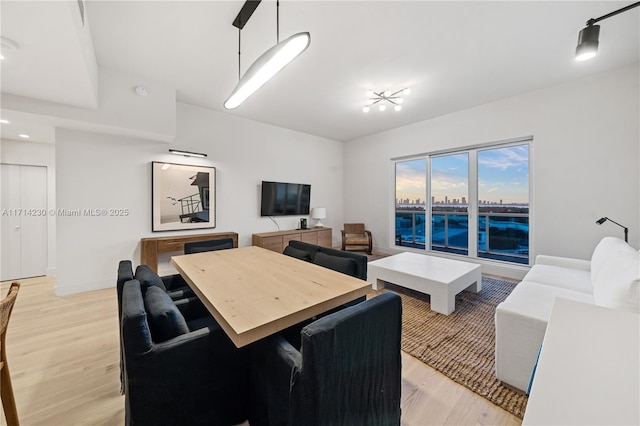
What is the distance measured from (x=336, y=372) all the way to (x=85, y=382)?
75.9 inches

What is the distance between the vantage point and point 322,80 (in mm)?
3148

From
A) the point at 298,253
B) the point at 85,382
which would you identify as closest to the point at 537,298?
the point at 298,253

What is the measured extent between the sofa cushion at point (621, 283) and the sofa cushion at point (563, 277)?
384mm

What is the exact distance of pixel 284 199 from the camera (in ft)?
16.7

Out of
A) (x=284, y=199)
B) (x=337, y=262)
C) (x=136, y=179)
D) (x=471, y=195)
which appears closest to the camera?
(x=337, y=262)

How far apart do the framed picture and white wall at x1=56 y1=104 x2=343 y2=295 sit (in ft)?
0.35

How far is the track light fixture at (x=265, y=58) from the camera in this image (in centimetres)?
140

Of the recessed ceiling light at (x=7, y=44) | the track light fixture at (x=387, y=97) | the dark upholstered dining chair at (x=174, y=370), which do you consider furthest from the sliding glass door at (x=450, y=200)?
the recessed ceiling light at (x=7, y=44)

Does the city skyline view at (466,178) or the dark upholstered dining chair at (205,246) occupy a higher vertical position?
the city skyline view at (466,178)

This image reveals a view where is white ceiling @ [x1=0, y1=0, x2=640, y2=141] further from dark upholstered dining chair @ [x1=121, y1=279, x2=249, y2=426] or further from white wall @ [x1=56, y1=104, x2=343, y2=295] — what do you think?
dark upholstered dining chair @ [x1=121, y1=279, x2=249, y2=426]

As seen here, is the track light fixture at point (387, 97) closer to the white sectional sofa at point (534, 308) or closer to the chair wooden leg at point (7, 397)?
the white sectional sofa at point (534, 308)

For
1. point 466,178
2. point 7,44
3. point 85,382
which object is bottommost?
point 85,382

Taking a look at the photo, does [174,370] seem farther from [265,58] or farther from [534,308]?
[534,308]

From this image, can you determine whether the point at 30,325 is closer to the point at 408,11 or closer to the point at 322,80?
the point at 322,80
